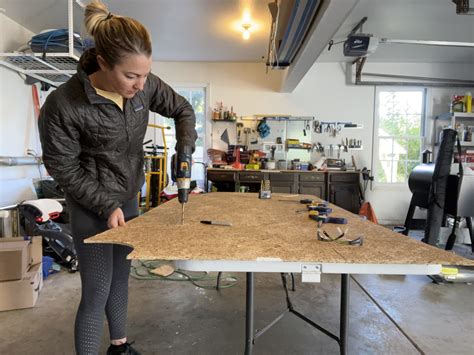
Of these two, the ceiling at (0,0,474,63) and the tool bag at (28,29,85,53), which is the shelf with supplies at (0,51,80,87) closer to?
the tool bag at (28,29,85,53)

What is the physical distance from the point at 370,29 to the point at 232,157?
2740mm

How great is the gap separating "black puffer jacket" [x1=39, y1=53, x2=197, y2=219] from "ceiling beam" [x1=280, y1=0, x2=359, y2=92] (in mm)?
1703

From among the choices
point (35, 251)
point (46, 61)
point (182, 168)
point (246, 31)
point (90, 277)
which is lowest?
point (35, 251)

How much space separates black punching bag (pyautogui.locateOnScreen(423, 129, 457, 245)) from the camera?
3211 mm

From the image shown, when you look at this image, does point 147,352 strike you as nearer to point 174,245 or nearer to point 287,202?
point 174,245

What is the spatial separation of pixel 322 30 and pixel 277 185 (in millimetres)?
2651

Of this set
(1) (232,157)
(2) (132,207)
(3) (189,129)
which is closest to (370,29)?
(1) (232,157)

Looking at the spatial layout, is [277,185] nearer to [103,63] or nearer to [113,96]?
[113,96]

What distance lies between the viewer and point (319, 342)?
1.77 metres

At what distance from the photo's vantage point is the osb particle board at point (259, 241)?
0.86 m

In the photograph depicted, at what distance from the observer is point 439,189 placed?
325 cm

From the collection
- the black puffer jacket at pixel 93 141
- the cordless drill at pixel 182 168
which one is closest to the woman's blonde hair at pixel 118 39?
the black puffer jacket at pixel 93 141

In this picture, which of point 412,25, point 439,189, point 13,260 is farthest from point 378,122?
point 13,260

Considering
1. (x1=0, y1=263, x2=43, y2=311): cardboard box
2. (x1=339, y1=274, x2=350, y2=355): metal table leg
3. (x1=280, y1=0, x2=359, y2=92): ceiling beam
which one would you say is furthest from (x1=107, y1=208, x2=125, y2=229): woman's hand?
(x1=280, y1=0, x2=359, y2=92): ceiling beam
